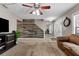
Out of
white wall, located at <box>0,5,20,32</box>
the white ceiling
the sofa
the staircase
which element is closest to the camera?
the sofa

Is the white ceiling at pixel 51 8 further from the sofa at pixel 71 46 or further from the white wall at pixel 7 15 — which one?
the sofa at pixel 71 46

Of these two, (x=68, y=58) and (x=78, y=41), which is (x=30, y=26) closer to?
(x=78, y=41)

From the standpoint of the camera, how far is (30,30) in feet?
41.7

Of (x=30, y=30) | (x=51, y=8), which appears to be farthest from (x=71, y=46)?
(x=30, y=30)

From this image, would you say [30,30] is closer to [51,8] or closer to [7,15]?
[7,15]

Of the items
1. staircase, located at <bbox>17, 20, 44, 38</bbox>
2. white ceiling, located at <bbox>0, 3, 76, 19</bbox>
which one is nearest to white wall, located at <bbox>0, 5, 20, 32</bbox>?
white ceiling, located at <bbox>0, 3, 76, 19</bbox>

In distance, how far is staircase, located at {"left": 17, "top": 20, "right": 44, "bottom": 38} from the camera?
12.5 meters

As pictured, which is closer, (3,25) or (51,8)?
(3,25)

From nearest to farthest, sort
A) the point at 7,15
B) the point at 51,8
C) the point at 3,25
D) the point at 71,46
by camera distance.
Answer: the point at 71,46 → the point at 3,25 → the point at 51,8 → the point at 7,15

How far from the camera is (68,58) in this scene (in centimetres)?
112

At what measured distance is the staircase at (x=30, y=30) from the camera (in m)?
12.5

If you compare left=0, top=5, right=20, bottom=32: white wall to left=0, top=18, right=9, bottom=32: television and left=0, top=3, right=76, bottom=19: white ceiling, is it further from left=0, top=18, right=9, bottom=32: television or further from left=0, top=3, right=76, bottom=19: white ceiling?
left=0, top=18, right=9, bottom=32: television

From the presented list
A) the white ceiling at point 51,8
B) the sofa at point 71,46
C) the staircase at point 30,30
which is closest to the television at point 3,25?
the white ceiling at point 51,8

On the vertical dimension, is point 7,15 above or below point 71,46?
above
